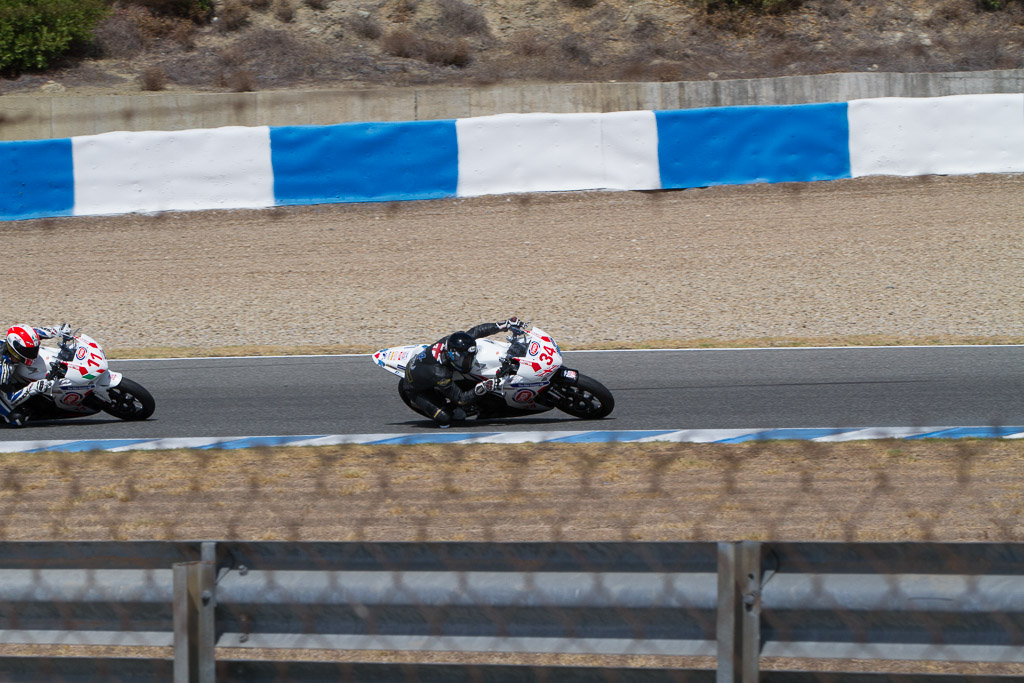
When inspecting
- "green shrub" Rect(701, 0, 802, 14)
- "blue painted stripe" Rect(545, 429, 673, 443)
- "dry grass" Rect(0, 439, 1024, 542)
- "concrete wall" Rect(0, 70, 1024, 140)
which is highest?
"green shrub" Rect(701, 0, 802, 14)

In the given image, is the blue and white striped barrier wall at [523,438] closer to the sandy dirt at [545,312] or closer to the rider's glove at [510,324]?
the sandy dirt at [545,312]

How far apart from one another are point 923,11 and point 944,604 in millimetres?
23367

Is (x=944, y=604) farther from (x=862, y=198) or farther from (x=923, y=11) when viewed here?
(x=923, y=11)

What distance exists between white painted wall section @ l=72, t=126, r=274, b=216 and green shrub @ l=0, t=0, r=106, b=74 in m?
6.44

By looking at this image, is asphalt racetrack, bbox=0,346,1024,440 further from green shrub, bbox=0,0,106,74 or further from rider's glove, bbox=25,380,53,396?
green shrub, bbox=0,0,106,74

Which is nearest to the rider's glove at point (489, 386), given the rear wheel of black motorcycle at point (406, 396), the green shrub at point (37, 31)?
the rear wheel of black motorcycle at point (406, 396)

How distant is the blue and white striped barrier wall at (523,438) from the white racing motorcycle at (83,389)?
2.22 feet

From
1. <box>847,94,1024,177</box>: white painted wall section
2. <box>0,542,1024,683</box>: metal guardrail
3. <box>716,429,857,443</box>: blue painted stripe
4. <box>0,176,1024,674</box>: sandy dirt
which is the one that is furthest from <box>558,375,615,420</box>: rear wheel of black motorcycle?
<box>847,94,1024,177</box>: white painted wall section

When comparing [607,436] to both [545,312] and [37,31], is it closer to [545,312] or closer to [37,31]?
[545,312]

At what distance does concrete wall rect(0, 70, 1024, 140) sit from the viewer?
760 inches

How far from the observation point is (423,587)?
3012 mm

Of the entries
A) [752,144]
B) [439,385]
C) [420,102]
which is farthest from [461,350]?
[420,102]

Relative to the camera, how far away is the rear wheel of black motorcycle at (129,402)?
33.0 ft

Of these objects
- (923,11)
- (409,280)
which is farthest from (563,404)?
(923,11)
